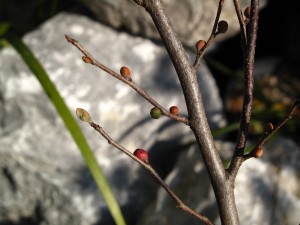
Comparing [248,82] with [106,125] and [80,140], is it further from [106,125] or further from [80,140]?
[106,125]

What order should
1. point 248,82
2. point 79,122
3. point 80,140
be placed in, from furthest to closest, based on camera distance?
point 79,122 → point 80,140 → point 248,82

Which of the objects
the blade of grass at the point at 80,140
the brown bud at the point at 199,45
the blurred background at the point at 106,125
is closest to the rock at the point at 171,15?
the blurred background at the point at 106,125

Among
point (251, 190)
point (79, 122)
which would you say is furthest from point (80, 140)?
point (251, 190)

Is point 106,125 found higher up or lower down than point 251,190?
lower down

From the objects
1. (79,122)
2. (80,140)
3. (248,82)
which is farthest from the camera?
(79,122)

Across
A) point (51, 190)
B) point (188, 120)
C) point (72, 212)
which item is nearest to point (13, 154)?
point (51, 190)

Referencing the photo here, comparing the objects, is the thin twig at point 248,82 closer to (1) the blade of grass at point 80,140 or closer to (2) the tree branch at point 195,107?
(2) the tree branch at point 195,107

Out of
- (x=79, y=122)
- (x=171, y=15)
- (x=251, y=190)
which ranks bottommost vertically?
(x=79, y=122)

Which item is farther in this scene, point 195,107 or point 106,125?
point 106,125
